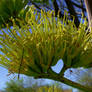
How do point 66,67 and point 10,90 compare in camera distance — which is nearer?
point 66,67

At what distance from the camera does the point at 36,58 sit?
48 centimetres

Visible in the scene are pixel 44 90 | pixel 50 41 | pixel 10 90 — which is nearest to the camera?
pixel 50 41

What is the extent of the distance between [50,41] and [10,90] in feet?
2.53

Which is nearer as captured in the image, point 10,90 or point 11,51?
point 11,51

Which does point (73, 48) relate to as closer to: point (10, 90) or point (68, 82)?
point (68, 82)

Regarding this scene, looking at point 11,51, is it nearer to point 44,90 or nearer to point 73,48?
point 73,48

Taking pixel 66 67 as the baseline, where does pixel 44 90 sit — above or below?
below

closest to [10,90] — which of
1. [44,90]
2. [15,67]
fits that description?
[44,90]

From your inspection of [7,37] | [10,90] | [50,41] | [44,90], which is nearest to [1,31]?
[7,37]

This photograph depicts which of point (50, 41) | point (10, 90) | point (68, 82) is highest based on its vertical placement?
point (50, 41)

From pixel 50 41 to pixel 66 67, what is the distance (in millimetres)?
95

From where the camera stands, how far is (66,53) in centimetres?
51

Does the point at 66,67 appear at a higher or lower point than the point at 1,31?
lower

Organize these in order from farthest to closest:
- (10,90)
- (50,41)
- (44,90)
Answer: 1. (10,90)
2. (44,90)
3. (50,41)
